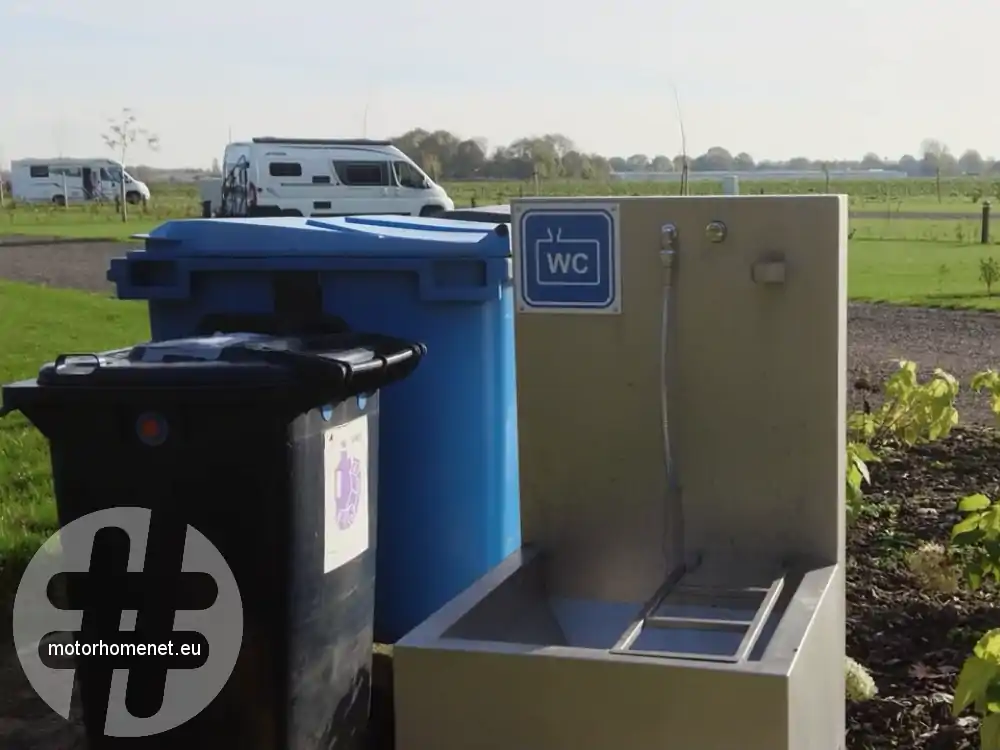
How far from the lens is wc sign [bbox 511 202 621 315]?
2.89 m

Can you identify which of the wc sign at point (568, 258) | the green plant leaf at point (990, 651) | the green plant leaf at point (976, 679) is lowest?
the green plant leaf at point (976, 679)

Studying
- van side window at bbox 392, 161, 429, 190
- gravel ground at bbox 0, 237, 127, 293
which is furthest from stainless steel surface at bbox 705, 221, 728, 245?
van side window at bbox 392, 161, 429, 190

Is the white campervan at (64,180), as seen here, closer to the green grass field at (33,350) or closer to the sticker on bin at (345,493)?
the green grass field at (33,350)

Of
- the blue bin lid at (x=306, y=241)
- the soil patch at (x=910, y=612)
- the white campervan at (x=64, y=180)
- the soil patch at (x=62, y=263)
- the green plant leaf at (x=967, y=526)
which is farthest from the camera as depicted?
the white campervan at (x=64, y=180)

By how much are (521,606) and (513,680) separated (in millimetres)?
539

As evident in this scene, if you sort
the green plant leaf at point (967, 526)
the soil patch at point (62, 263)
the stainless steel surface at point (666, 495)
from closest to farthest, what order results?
the stainless steel surface at point (666, 495), the green plant leaf at point (967, 526), the soil patch at point (62, 263)

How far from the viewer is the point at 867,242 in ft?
85.7

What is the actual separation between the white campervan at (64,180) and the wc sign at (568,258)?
51.6 m

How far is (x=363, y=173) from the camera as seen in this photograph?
30.8m

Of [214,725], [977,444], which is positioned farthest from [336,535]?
[977,444]

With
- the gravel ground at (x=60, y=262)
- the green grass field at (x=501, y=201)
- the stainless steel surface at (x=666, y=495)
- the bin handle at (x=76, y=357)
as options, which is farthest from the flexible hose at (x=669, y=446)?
the green grass field at (x=501, y=201)

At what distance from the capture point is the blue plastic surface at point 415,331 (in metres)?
3.27

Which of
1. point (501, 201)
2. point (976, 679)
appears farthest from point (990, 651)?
point (501, 201)

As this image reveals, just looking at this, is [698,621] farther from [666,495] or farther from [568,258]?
[568,258]
